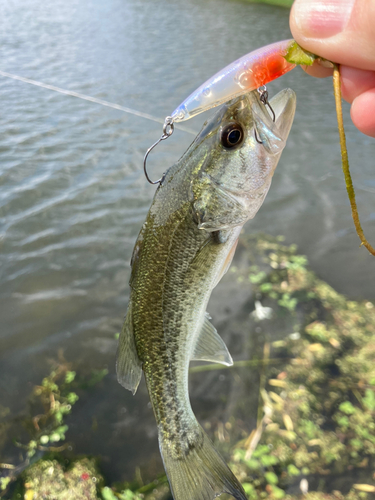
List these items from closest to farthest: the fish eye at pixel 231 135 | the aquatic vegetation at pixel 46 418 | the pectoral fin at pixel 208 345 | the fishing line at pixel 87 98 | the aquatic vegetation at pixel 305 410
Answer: the fish eye at pixel 231 135
the pectoral fin at pixel 208 345
the aquatic vegetation at pixel 305 410
the aquatic vegetation at pixel 46 418
the fishing line at pixel 87 98

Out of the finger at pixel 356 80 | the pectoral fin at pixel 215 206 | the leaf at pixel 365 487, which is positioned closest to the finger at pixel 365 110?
the finger at pixel 356 80

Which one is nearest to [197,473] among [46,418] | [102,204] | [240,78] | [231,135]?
[231,135]

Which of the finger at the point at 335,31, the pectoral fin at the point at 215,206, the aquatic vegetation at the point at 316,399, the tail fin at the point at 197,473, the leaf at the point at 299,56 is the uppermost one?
the finger at the point at 335,31

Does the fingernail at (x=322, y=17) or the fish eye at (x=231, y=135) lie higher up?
the fingernail at (x=322, y=17)

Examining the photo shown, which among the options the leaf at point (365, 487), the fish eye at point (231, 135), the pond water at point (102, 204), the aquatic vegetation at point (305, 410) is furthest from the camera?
the pond water at point (102, 204)

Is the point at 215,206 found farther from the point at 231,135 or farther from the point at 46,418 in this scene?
the point at 46,418

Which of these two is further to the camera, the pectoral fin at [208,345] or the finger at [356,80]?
the pectoral fin at [208,345]

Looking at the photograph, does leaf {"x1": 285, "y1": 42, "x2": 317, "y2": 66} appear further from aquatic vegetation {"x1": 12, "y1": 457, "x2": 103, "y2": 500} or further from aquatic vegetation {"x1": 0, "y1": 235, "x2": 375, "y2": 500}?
aquatic vegetation {"x1": 12, "y1": 457, "x2": 103, "y2": 500}

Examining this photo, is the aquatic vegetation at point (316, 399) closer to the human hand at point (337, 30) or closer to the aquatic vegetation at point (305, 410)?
the aquatic vegetation at point (305, 410)
